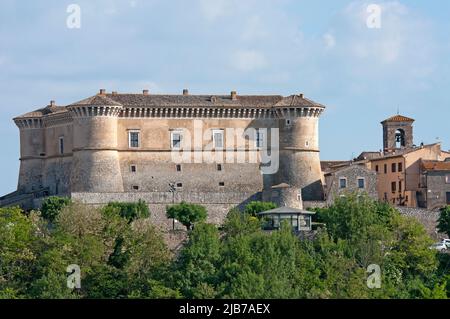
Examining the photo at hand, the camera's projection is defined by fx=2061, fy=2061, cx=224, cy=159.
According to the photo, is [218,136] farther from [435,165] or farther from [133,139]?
[435,165]

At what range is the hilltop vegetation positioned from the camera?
71250mm

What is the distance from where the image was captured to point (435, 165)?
91.7 metres

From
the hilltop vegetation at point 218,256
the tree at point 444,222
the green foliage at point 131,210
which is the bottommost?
the hilltop vegetation at point 218,256

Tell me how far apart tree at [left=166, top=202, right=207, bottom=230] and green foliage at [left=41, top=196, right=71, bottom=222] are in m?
4.33

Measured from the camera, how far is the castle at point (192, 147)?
87.8 metres

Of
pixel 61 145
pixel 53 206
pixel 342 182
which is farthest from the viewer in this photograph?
pixel 61 145

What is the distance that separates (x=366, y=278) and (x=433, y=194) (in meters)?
19.5

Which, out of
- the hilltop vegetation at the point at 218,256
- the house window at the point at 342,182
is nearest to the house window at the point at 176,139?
the hilltop vegetation at the point at 218,256

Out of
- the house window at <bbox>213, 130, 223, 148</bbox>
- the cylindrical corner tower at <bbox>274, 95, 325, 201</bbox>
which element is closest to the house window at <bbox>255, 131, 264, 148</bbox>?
the cylindrical corner tower at <bbox>274, 95, 325, 201</bbox>

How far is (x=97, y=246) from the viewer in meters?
78.3

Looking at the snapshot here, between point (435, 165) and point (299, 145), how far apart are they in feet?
22.9

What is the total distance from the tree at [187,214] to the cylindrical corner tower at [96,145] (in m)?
3.35

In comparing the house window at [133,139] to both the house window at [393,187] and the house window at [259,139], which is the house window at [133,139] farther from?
the house window at [393,187]

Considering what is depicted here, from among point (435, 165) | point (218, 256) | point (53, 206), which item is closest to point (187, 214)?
point (53, 206)
